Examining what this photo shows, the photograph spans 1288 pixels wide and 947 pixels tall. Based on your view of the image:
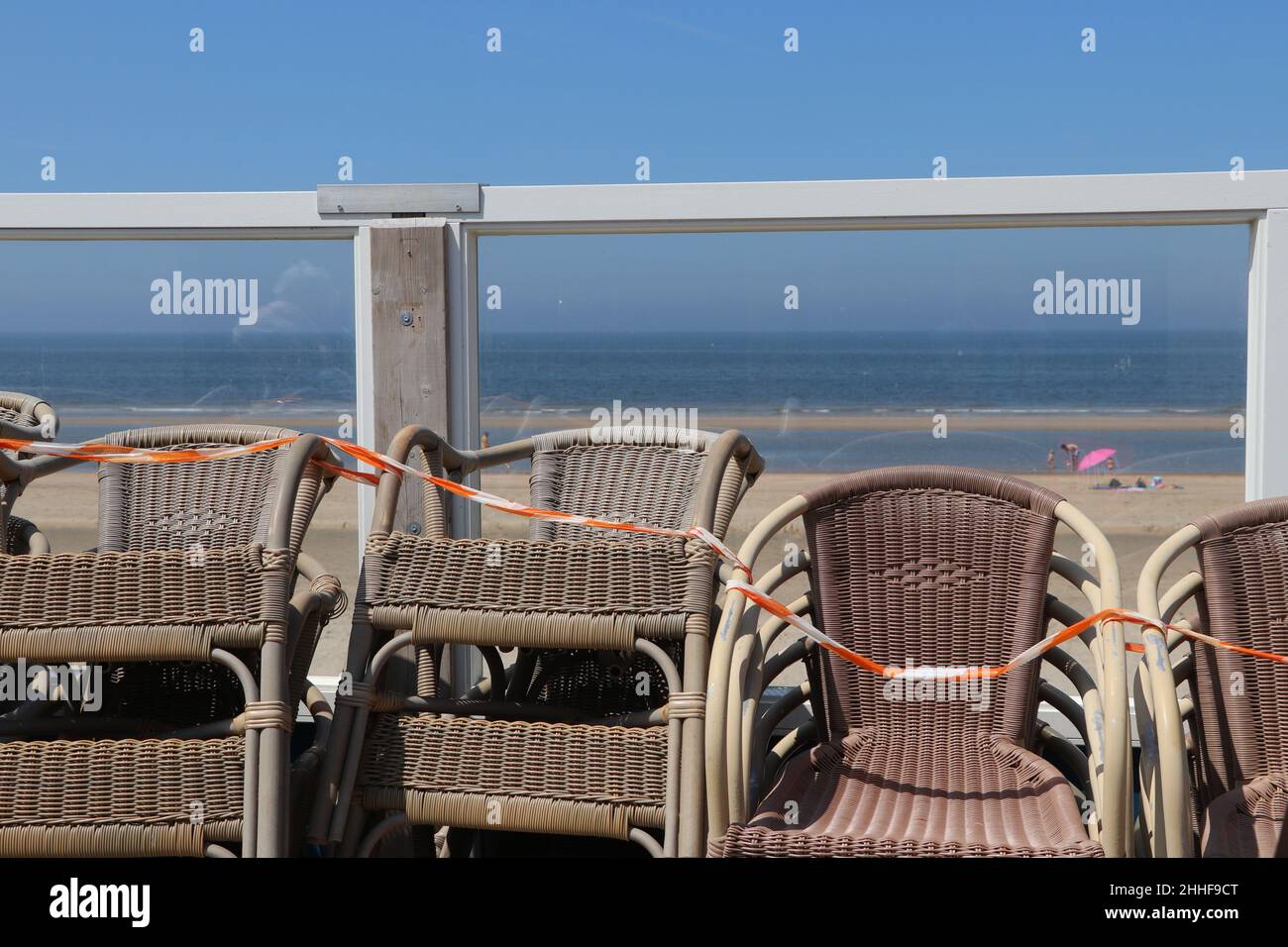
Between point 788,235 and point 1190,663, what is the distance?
1456 mm

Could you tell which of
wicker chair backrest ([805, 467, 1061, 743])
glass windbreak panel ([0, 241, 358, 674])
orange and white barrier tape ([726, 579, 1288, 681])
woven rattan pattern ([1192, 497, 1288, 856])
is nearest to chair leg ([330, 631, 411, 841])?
orange and white barrier tape ([726, 579, 1288, 681])

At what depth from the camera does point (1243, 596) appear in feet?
7.45

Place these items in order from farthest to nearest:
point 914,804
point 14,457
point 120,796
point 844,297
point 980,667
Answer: point 844,297
point 14,457
point 980,667
point 914,804
point 120,796

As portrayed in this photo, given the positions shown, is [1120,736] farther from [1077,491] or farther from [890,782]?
[1077,491]

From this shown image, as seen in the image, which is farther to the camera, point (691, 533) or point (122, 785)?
point (691, 533)

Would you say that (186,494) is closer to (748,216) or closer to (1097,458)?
(748,216)

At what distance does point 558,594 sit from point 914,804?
774 millimetres

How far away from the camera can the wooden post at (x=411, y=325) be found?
118 inches

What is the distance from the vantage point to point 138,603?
6.93 ft

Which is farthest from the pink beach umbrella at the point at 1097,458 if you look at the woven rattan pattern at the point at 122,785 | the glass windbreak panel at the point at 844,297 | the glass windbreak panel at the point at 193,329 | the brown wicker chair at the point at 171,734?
the woven rattan pattern at the point at 122,785

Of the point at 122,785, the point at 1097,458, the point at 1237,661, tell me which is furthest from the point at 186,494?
the point at 1097,458

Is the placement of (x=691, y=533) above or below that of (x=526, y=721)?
above

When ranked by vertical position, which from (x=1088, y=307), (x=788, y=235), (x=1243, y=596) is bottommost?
(x=1243, y=596)
